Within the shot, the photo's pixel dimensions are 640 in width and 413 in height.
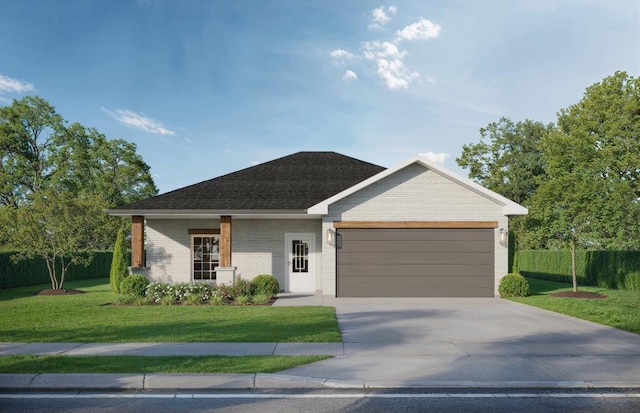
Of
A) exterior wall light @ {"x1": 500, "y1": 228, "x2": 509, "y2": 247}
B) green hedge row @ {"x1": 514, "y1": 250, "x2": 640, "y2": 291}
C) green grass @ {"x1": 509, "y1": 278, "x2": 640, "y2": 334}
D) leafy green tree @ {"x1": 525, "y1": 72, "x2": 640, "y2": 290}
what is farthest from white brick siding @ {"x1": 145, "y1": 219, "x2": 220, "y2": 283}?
leafy green tree @ {"x1": 525, "y1": 72, "x2": 640, "y2": 290}

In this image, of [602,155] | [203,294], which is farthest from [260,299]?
[602,155]

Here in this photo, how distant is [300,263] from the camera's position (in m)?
19.9

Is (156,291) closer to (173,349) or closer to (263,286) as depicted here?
(263,286)

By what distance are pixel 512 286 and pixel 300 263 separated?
804 centimetres

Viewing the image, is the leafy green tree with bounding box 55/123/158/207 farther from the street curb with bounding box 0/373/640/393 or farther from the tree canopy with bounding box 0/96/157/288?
the street curb with bounding box 0/373/640/393

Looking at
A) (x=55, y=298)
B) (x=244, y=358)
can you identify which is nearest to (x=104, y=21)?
(x=55, y=298)

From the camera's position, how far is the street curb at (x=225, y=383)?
21.0 feet

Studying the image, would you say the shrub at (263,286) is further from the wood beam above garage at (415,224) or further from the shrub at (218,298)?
the wood beam above garage at (415,224)

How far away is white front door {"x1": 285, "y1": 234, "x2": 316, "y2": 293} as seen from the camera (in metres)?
19.7

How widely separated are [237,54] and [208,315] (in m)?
12.9

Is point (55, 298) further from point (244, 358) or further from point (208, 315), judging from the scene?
point (244, 358)

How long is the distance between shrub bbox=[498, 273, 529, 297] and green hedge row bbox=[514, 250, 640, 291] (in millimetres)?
1441

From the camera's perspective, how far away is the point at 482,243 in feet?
58.2

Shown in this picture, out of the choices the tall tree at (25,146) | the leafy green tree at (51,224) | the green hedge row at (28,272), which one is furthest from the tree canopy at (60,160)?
the leafy green tree at (51,224)
